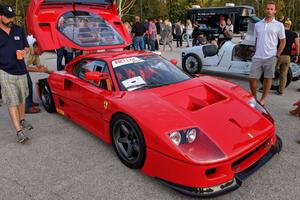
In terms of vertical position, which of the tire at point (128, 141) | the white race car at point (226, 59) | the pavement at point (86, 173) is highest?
the white race car at point (226, 59)

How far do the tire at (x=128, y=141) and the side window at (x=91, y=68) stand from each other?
66cm

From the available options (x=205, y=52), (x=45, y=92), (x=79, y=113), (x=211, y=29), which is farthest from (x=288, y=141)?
(x=211, y=29)

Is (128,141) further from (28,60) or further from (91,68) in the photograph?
(28,60)

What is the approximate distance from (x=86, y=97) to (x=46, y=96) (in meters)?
1.76

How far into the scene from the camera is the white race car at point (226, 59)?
7017 mm

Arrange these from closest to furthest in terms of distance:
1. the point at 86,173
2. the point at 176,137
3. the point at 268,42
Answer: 1. the point at 176,137
2. the point at 86,173
3. the point at 268,42

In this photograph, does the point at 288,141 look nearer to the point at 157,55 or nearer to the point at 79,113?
the point at 157,55

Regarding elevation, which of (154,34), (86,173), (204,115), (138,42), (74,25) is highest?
(74,25)

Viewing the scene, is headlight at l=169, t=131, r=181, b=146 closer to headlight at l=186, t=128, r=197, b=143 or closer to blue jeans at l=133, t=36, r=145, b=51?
headlight at l=186, t=128, r=197, b=143

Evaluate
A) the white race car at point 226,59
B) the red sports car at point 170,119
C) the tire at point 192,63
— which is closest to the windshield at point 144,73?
the red sports car at point 170,119

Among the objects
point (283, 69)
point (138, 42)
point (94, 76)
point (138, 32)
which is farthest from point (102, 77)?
point (138, 42)

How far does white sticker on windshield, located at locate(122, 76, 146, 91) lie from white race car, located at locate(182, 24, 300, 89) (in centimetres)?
418

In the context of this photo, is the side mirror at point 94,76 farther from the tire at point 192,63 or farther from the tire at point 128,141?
the tire at point 192,63

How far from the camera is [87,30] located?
5.64 m
